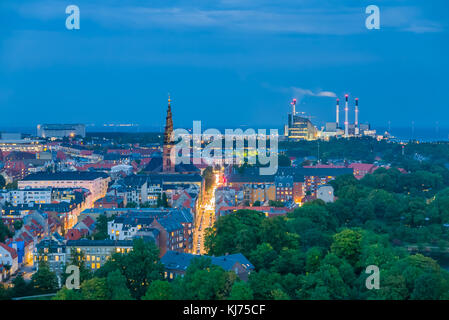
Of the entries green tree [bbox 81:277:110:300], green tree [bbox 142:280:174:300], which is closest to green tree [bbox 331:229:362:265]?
green tree [bbox 142:280:174:300]

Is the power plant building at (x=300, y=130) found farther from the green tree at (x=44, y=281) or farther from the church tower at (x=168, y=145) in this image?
the green tree at (x=44, y=281)

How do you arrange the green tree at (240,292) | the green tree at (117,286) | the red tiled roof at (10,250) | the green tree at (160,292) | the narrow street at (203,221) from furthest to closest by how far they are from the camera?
the narrow street at (203,221) < the red tiled roof at (10,250) < the green tree at (117,286) < the green tree at (160,292) < the green tree at (240,292)

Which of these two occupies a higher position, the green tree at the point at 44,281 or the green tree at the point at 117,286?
the green tree at the point at 117,286

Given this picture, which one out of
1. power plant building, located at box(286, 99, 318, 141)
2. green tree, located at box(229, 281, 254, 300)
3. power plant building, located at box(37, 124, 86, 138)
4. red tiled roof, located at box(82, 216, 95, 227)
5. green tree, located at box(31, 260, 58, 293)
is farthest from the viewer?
power plant building, located at box(37, 124, 86, 138)

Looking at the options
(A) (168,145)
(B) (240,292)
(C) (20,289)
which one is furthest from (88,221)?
(A) (168,145)

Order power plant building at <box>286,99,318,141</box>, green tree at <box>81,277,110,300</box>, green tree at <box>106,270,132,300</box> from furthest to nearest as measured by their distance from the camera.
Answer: power plant building at <box>286,99,318,141</box> → green tree at <box>81,277,110,300</box> → green tree at <box>106,270,132,300</box>

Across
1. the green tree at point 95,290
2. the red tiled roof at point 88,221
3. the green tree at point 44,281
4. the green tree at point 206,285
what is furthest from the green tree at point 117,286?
the red tiled roof at point 88,221

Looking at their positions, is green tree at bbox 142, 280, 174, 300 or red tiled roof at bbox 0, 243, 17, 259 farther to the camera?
red tiled roof at bbox 0, 243, 17, 259

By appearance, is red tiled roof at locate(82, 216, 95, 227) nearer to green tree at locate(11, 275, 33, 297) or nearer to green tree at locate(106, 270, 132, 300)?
green tree at locate(11, 275, 33, 297)

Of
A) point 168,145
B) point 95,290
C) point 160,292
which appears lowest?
point 95,290

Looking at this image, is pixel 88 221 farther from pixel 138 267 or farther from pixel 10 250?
pixel 138 267
